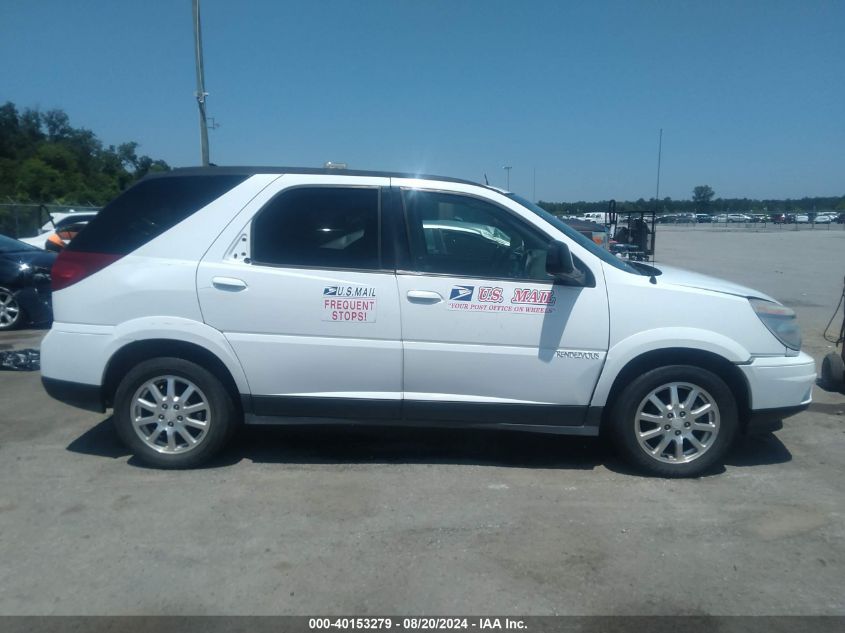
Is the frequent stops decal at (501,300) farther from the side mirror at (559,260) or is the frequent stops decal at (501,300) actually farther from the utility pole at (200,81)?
the utility pole at (200,81)

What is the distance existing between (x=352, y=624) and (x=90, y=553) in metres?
1.57

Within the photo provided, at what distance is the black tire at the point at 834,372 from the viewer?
6954mm

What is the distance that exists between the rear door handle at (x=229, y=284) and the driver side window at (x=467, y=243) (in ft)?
3.72

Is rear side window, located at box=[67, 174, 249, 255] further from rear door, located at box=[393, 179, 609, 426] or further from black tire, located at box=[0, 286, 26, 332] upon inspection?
black tire, located at box=[0, 286, 26, 332]

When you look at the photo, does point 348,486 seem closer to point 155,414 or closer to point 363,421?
point 363,421

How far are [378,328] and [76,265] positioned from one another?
2.09m

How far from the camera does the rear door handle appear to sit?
184 inches

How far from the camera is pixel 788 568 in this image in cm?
370

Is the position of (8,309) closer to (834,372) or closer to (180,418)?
(180,418)

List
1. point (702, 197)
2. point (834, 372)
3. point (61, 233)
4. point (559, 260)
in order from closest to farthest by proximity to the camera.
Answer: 1. point (559, 260)
2. point (834, 372)
3. point (61, 233)
4. point (702, 197)

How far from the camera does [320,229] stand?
4.80 meters

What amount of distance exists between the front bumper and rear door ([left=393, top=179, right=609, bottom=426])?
104cm

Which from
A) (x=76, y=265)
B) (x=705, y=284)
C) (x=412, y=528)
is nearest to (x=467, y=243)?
(x=705, y=284)

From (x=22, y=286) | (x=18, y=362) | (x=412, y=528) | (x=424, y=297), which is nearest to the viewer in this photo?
(x=412, y=528)
